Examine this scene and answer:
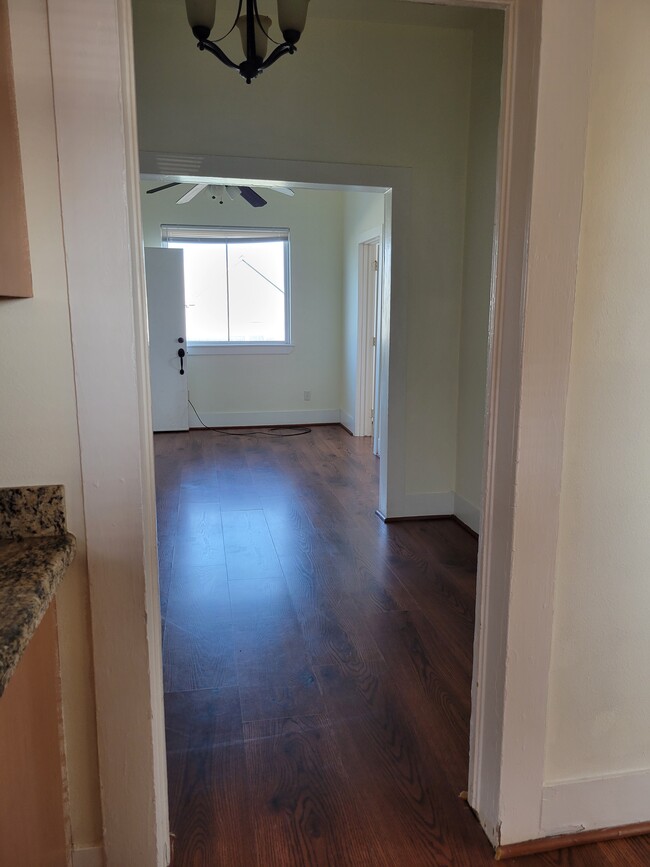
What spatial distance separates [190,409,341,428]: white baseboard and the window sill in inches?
26.3

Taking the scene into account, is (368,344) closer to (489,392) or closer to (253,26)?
(253,26)

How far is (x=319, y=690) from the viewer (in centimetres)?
202

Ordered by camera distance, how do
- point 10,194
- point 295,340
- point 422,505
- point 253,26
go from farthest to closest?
point 295,340
point 422,505
point 253,26
point 10,194

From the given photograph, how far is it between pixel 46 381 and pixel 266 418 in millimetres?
5599

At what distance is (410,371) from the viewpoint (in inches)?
140

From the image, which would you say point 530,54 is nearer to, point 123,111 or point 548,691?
point 123,111

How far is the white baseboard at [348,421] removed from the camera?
6309 millimetres

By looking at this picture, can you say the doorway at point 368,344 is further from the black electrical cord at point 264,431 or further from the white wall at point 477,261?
the white wall at point 477,261

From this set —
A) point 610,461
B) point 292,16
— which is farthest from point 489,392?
point 292,16

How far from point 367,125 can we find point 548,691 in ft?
9.81

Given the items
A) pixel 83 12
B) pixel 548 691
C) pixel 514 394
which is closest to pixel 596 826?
pixel 548 691

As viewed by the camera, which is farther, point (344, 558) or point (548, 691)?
point (344, 558)

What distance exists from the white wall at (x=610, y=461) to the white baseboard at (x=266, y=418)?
5470 millimetres

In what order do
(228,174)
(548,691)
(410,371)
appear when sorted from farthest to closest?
(410,371) < (228,174) < (548,691)
